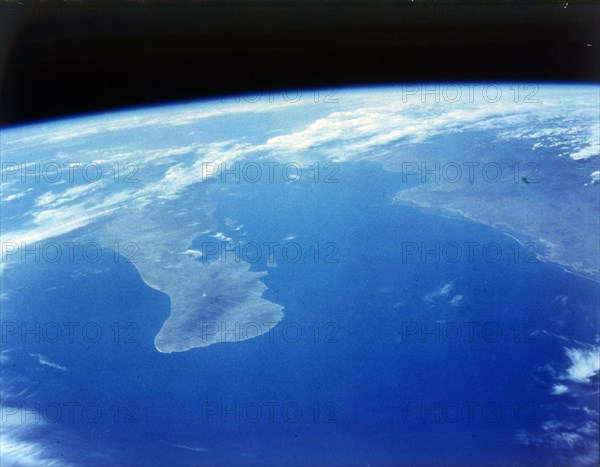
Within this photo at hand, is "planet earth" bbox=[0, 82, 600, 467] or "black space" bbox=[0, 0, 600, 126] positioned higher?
"black space" bbox=[0, 0, 600, 126]

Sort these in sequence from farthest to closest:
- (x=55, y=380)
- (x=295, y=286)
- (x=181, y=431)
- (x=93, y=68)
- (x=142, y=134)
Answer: (x=142, y=134), (x=93, y=68), (x=295, y=286), (x=55, y=380), (x=181, y=431)

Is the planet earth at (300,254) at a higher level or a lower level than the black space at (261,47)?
lower

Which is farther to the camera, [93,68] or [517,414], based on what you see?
[93,68]

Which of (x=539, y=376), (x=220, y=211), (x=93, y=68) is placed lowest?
(x=539, y=376)

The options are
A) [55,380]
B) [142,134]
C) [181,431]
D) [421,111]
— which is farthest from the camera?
[421,111]

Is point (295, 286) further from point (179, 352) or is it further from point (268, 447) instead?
point (268, 447)

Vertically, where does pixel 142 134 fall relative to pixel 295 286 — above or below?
above

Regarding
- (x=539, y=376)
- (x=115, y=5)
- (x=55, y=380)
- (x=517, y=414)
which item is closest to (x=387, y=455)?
(x=517, y=414)
